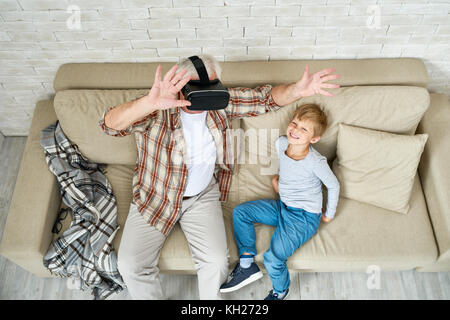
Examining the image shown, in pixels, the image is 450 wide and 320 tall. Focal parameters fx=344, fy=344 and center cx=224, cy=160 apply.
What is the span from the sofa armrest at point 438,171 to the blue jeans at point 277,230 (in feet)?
1.75

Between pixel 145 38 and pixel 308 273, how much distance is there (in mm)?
1453

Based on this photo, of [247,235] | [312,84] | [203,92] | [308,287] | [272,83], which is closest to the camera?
[203,92]

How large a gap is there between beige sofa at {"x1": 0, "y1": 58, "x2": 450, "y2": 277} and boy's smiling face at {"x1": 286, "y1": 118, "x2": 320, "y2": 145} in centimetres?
13

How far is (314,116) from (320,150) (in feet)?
0.89

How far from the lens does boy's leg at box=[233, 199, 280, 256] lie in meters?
1.54

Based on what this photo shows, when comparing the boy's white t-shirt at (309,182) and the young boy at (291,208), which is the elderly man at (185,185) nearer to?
the young boy at (291,208)

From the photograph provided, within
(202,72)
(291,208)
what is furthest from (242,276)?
(202,72)

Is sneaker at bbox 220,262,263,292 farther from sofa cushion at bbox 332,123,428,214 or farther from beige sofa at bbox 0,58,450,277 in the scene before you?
sofa cushion at bbox 332,123,428,214

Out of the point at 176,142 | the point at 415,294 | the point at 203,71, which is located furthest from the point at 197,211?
the point at 415,294

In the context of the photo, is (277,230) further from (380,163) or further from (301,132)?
(380,163)

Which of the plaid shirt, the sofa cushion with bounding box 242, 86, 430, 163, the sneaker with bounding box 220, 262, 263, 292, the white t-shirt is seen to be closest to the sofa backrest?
the sofa cushion with bounding box 242, 86, 430, 163

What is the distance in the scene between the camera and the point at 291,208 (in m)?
1.60

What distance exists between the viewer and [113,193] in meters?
1.71

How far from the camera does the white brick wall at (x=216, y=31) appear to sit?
149 cm
